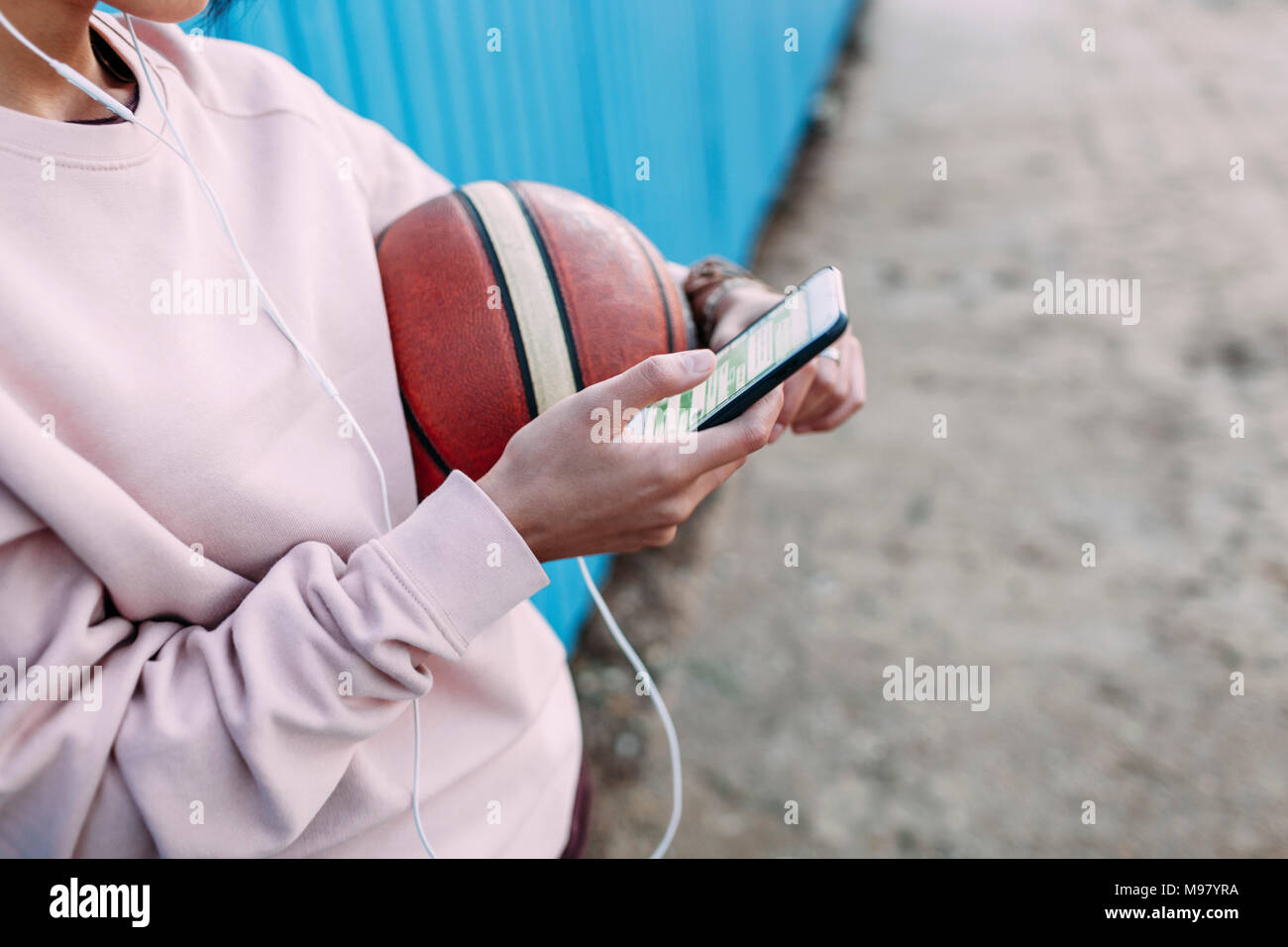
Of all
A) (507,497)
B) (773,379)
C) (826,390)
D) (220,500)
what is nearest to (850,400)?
(826,390)

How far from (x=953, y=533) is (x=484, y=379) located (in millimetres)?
2376

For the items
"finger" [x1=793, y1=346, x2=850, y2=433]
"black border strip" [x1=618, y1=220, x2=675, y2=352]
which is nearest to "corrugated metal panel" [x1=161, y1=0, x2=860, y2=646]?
"black border strip" [x1=618, y1=220, x2=675, y2=352]

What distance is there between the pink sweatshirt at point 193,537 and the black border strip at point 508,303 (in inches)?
8.6

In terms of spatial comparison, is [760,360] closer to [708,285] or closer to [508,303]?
[508,303]

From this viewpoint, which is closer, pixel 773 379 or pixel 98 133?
pixel 98 133

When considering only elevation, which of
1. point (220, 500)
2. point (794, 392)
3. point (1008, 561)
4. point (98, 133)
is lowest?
point (1008, 561)

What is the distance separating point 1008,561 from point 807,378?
2.04m

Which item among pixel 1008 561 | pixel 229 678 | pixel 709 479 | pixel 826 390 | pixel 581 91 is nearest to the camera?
pixel 229 678

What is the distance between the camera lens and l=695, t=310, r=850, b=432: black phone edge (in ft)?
3.56

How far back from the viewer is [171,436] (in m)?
0.96

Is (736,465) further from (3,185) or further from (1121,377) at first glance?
(1121,377)

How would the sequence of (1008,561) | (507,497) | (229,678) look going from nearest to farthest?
1. (229,678)
2. (507,497)
3. (1008,561)

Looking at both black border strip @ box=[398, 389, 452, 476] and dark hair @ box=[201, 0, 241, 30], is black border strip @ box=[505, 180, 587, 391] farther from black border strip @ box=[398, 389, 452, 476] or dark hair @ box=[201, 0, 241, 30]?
dark hair @ box=[201, 0, 241, 30]

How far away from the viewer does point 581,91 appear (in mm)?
2975
